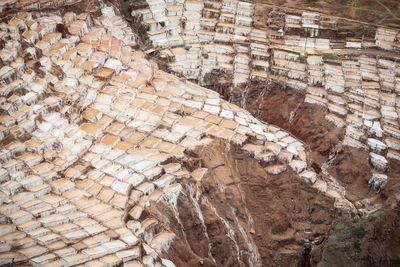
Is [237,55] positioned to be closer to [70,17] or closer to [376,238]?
[70,17]

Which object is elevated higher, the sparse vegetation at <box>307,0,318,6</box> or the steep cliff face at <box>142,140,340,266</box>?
the sparse vegetation at <box>307,0,318,6</box>

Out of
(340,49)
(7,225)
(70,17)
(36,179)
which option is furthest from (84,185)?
(340,49)

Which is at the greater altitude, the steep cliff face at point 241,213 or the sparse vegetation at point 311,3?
the sparse vegetation at point 311,3

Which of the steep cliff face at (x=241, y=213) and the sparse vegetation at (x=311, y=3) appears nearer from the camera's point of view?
the steep cliff face at (x=241, y=213)

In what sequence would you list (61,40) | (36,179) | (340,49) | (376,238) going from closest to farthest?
(36,179) < (376,238) < (61,40) < (340,49)

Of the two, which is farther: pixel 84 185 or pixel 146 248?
pixel 84 185

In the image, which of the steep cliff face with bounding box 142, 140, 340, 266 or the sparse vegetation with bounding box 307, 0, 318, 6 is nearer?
the steep cliff face with bounding box 142, 140, 340, 266

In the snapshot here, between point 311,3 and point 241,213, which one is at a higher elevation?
point 311,3

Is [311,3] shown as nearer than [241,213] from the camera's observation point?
No
